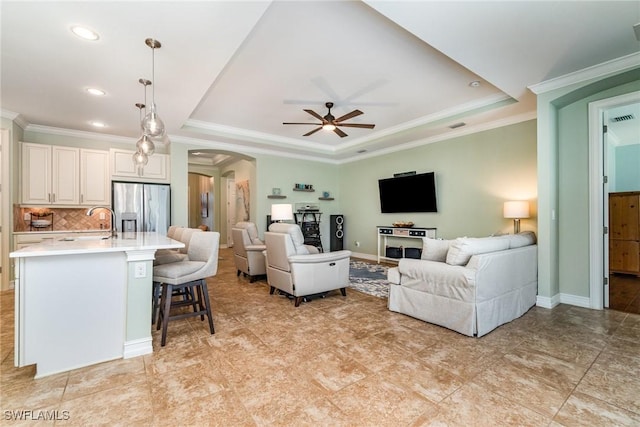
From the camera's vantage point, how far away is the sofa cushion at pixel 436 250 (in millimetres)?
3041

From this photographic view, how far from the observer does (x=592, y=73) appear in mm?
2998

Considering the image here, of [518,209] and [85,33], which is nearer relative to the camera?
[85,33]

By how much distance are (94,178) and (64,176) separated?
39cm

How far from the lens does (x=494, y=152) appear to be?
484 cm

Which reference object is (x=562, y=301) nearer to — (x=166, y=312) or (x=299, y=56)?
(x=299, y=56)

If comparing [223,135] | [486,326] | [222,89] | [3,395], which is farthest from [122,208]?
[486,326]

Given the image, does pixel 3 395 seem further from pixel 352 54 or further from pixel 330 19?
pixel 352 54

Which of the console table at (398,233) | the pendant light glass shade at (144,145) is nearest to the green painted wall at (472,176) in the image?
the console table at (398,233)

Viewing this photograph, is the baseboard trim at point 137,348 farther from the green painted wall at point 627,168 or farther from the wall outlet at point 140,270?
the green painted wall at point 627,168

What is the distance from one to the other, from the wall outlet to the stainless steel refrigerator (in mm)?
3173

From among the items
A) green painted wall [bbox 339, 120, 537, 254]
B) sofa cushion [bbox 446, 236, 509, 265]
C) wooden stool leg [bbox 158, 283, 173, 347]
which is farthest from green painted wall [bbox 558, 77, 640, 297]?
wooden stool leg [bbox 158, 283, 173, 347]

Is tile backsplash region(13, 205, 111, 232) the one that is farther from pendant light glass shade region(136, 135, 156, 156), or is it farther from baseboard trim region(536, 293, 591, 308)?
baseboard trim region(536, 293, 591, 308)

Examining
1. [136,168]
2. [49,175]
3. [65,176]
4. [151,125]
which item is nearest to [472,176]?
[151,125]

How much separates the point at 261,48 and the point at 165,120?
2.44m
